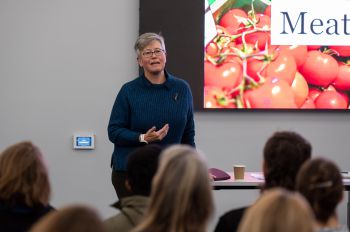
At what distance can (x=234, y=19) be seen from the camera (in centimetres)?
Answer: 498

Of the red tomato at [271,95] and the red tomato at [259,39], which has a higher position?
the red tomato at [259,39]

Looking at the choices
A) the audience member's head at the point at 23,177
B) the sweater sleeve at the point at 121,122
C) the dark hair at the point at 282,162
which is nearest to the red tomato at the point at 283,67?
the sweater sleeve at the point at 121,122

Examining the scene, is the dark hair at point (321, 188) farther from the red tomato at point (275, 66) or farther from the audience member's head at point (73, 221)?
the red tomato at point (275, 66)

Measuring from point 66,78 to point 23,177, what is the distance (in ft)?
8.55

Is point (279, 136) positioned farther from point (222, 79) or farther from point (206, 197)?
point (222, 79)

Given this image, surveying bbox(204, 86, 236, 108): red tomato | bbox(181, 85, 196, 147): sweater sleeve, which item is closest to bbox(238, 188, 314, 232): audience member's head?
bbox(181, 85, 196, 147): sweater sleeve

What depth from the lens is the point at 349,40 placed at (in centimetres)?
505

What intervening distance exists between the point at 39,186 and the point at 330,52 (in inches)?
127

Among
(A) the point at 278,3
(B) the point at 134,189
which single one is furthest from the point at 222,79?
(B) the point at 134,189

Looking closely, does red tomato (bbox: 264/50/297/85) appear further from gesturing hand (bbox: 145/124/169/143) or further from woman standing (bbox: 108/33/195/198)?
gesturing hand (bbox: 145/124/169/143)

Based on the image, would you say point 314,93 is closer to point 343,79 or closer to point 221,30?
point 343,79

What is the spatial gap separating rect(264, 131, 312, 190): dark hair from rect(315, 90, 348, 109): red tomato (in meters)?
2.49

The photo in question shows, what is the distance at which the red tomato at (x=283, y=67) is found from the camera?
197 inches

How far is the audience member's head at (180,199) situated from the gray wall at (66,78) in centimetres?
304
